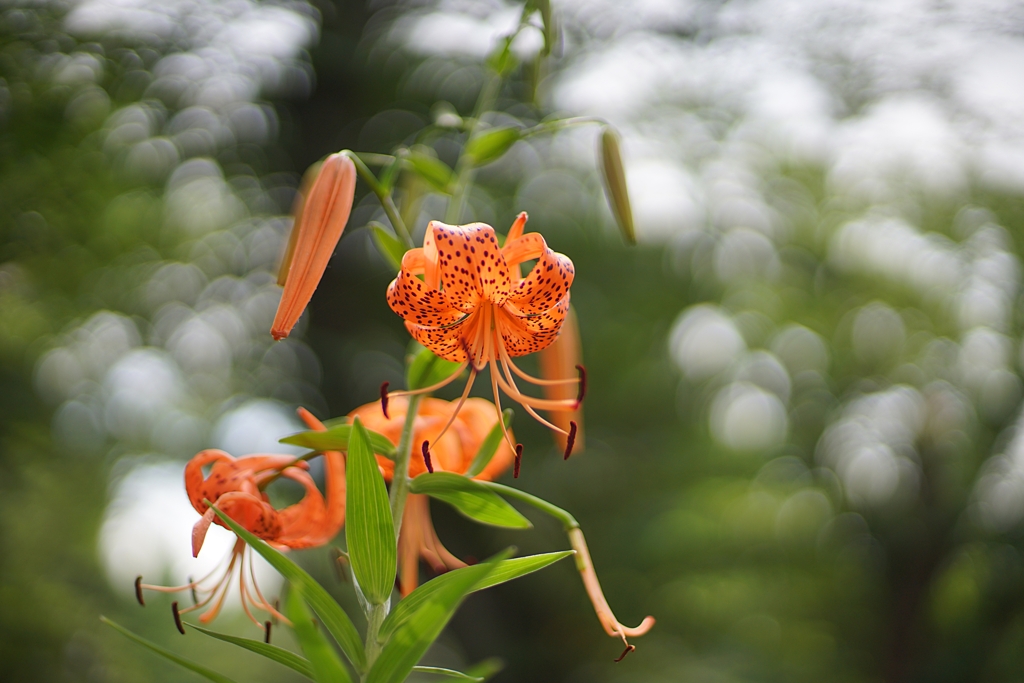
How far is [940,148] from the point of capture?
2.29m

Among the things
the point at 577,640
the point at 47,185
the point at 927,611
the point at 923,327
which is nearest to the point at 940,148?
the point at 923,327

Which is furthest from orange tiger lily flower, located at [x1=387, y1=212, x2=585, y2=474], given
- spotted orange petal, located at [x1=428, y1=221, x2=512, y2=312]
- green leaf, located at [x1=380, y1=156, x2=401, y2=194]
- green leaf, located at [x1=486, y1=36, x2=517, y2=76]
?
green leaf, located at [x1=486, y1=36, x2=517, y2=76]

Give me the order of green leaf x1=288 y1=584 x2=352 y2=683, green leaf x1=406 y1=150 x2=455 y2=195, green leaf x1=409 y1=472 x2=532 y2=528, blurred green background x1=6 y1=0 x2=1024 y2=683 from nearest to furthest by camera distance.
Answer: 1. green leaf x1=288 y1=584 x2=352 y2=683
2. green leaf x1=409 y1=472 x2=532 y2=528
3. green leaf x1=406 y1=150 x2=455 y2=195
4. blurred green background x1=6 y1=0 x2=1024 y2=683

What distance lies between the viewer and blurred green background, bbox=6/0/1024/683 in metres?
2.03

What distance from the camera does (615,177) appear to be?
1.79 ft

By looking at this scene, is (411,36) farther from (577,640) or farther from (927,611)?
(927,611)

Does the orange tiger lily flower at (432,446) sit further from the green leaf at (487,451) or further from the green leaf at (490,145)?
the green leaf at (490,145)

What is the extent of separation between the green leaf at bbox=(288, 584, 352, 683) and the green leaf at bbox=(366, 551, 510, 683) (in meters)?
0.02

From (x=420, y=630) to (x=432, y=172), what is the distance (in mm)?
308

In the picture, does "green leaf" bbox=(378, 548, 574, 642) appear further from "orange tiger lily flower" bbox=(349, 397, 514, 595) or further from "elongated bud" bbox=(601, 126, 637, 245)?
"elongated bud" bbox=(601, 126, 637, 245)

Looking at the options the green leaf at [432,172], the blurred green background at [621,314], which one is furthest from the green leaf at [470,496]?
the blurred green background at [621,314]

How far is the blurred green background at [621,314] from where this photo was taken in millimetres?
2031

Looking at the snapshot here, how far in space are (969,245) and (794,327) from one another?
1.99ft

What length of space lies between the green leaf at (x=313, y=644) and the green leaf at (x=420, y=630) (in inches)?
0.9
